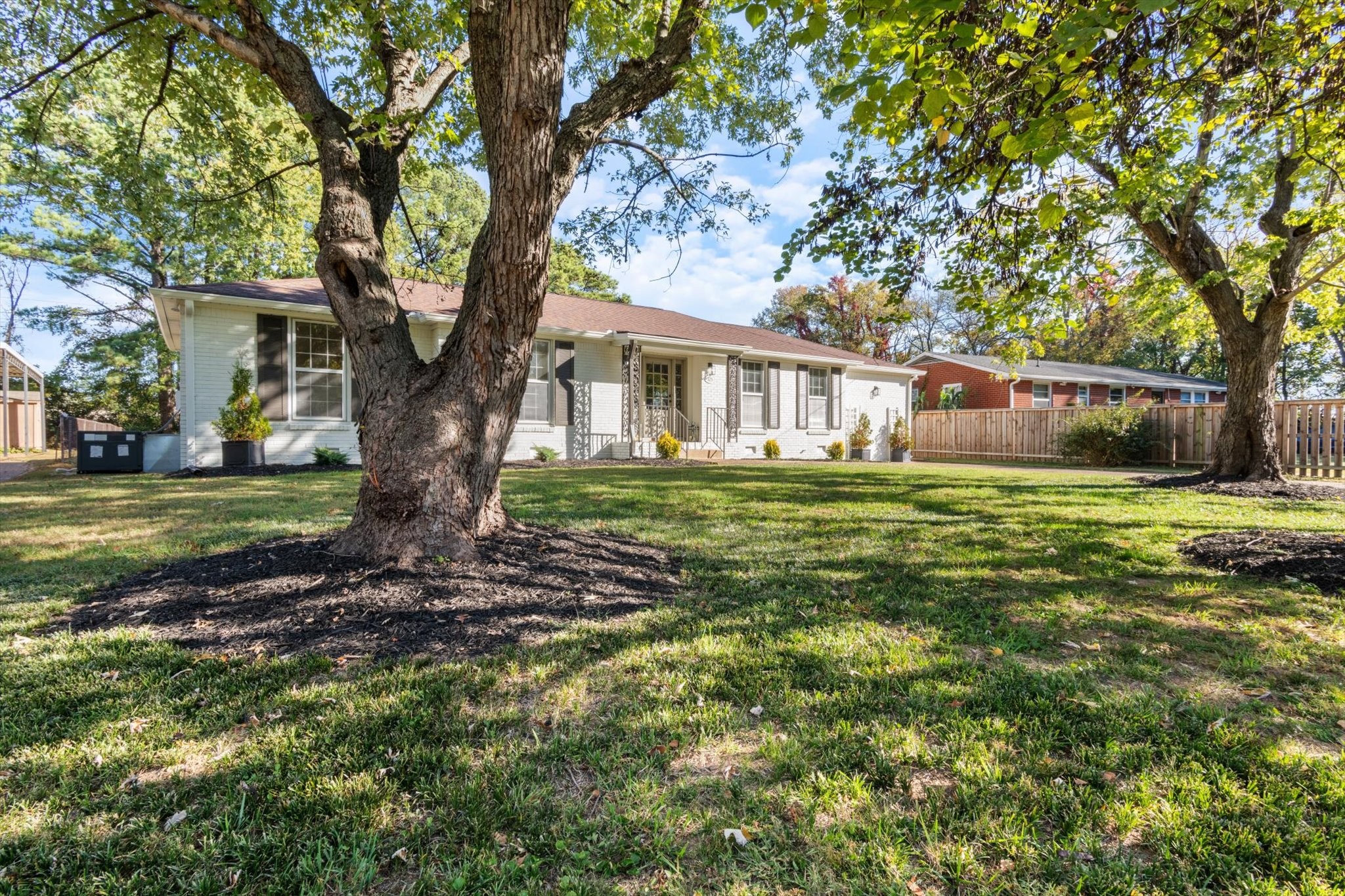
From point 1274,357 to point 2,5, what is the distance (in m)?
17.5

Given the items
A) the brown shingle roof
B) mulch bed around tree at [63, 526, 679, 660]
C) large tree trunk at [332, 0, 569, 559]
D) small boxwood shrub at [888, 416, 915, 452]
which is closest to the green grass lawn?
mulch bed around tree at [63, 526, 679, 660]

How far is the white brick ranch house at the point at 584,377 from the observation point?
10.6 metres

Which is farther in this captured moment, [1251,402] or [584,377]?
[584,377]

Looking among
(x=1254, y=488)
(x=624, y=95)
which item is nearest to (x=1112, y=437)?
(x=1254, y=488)

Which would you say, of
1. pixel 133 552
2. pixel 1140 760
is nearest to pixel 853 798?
pixel 1140 760

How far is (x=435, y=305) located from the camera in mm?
12508

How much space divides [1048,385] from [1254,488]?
18548 mm

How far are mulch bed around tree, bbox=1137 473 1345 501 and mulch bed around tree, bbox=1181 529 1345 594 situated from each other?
3.61m

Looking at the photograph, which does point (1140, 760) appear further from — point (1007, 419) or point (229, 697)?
point (1007, 419)

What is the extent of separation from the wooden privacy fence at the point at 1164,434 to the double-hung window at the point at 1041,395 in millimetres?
6555

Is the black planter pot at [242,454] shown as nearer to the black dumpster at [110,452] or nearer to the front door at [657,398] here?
the black dumpster at [110,452]

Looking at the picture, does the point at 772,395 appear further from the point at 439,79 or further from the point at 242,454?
the point at 439,79

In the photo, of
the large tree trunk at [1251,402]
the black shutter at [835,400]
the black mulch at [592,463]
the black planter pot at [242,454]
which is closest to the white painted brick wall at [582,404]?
the black shutter at [835,400]

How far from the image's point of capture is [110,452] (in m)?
10.9
